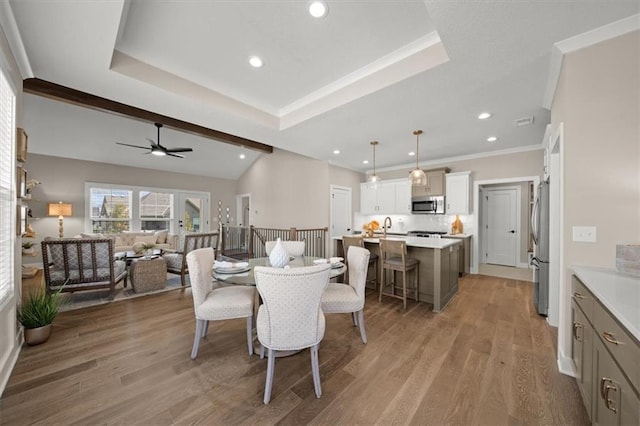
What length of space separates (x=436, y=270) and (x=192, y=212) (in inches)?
321

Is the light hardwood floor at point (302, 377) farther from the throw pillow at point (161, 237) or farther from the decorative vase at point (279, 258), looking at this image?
the throw pillow at point (161, 237)

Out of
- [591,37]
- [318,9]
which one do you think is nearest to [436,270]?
[591,37]

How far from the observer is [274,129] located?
3.85 m

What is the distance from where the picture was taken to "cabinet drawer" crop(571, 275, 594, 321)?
4.68 feet

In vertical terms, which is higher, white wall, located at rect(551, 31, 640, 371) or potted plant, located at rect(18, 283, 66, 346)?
white wall, located at rect(551, 31, 640, 371)

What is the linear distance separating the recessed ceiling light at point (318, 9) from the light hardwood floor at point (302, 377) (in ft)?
9.43

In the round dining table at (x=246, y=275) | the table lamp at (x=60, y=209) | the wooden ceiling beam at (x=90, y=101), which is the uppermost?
the wooden ceiling beam at (x=90, y=101)

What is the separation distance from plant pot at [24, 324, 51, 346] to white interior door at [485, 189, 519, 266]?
27.0 feet

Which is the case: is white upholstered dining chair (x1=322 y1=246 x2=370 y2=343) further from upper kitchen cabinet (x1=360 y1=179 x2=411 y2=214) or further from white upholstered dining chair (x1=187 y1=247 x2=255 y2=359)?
upper kitchen cabinet (x1=360 y1=179 x2=411 y2=214)

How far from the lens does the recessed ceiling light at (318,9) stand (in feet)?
5.94

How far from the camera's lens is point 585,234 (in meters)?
1.86

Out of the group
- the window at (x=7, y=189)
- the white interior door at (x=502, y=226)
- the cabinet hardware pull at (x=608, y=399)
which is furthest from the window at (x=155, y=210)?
the white interior door at (x=502, y=226)

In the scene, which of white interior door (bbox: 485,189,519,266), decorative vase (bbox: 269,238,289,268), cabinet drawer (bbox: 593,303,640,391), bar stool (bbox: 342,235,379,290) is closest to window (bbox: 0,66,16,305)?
decorative vase (bbox: 269,238,289,268)

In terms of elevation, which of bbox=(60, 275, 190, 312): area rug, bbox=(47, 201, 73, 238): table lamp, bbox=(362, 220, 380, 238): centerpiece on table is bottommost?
bbox=(60, 275, 190, 312): area rug
